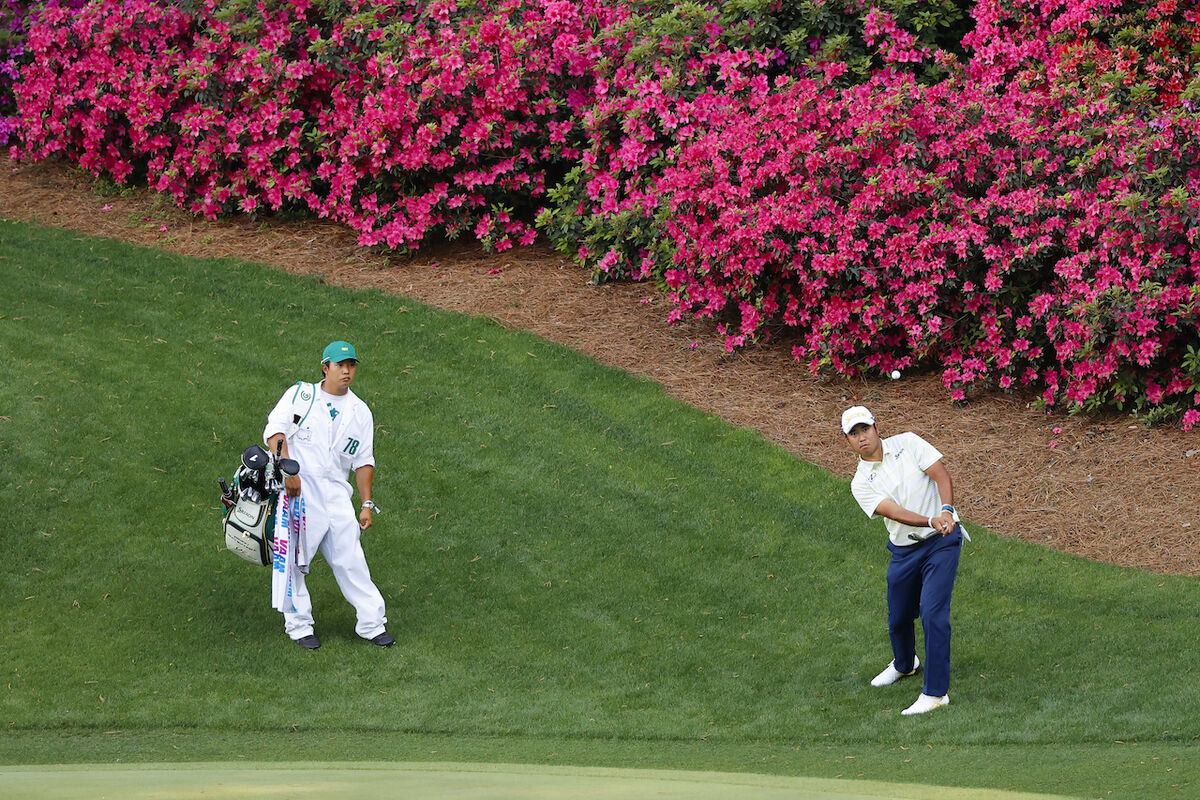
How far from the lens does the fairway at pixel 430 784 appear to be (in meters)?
4.68

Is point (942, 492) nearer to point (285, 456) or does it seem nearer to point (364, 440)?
point (364, 440)

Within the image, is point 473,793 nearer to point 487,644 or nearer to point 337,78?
point 487,644

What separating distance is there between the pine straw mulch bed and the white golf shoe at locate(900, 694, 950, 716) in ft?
8.13

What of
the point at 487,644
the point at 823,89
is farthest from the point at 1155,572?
the point at 823,89

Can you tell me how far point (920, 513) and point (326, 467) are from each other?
3252mm

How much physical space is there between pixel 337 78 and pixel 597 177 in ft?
10.2

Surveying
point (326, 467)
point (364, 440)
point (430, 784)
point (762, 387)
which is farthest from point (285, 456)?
point (762, 387)

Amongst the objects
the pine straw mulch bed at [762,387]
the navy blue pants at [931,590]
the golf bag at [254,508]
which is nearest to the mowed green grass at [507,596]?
the navy blue pants at [931,590]

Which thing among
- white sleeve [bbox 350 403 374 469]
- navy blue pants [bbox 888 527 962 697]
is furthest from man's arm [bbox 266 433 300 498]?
navy blue pants [bbox 888 527 962 697]

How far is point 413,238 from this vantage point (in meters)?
13.4

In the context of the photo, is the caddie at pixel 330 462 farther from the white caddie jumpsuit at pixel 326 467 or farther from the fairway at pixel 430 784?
the fairway at pixel 430 784

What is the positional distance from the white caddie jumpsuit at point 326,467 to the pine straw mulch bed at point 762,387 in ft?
13.0

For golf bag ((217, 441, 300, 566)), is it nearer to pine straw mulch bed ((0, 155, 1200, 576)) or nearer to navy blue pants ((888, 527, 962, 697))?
navy blue pants ((888, 527, 962, 697))

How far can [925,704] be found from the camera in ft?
22.9
